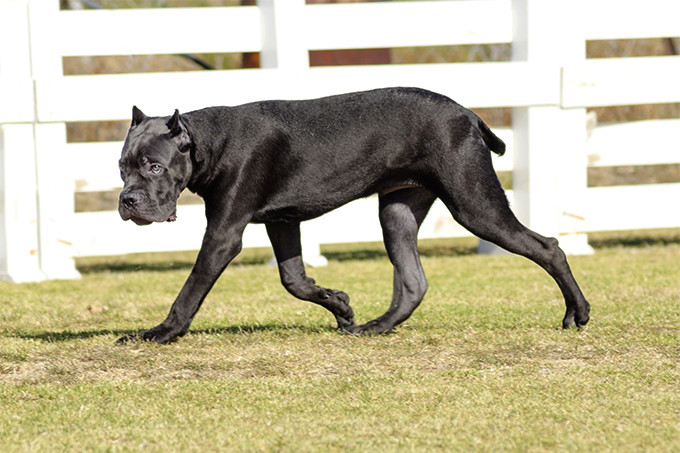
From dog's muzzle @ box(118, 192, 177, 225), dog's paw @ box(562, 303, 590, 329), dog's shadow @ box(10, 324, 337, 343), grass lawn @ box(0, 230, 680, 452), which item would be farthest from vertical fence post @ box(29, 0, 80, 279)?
dog's paw @ box(562, 303, 590, 329)

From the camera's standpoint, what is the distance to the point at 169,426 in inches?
148

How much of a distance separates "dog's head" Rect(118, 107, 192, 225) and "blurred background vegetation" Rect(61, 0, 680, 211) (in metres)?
6.61

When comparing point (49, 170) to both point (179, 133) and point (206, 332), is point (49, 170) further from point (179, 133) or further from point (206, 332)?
point (179, 133)

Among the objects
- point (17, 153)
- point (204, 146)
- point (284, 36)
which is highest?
point (284, 36)

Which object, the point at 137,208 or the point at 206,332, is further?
the point at 206,332

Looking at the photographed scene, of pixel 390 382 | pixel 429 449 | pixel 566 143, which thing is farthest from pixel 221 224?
pixel 566 143

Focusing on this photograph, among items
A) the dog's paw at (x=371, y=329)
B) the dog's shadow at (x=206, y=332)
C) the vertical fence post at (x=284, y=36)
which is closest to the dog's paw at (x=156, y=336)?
the dog's shadow at (x=206, y=332)

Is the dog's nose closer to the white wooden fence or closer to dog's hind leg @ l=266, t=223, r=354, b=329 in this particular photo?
dog's hind leg @ l=266, t=223, r=354, b=329

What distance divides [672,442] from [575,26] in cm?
557

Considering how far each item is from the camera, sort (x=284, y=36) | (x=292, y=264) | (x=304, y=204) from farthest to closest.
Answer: (x=284, y=36)
(x=292, y=264)
(x=304, y=204)

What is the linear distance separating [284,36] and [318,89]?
0.45 metres

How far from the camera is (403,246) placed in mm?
5516

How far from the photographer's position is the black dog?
5.07 metres

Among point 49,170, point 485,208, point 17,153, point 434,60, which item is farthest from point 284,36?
point 434,60
